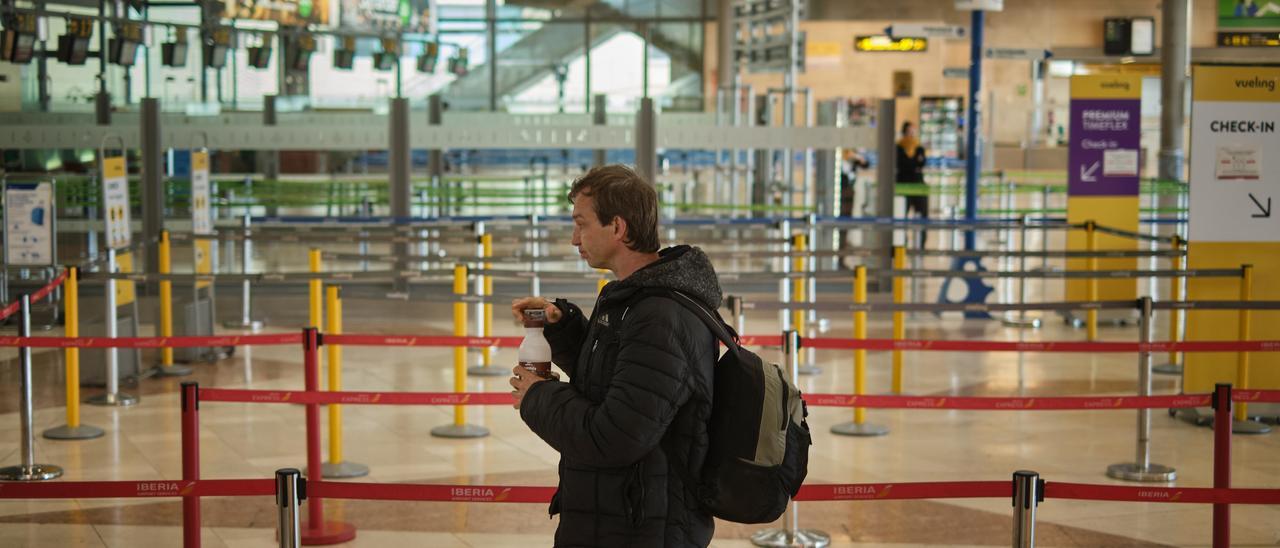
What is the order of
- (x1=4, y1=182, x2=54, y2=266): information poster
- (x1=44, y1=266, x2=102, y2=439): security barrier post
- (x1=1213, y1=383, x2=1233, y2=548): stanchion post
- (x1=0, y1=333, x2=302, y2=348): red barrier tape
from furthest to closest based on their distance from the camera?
1. (x1=4, y1=182, x2=54, y2=266): information poster
2. (x1=44, y1=266, x2=102, y2=439): security barrier post
3. (x1=0, y1=333, x2=302, y2=348): red barrier tape
4. (x1=1213, y1=383, x2=1233, y2=548): stanchion post

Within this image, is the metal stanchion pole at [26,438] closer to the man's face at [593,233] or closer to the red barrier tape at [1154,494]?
the man's face at [593,233]

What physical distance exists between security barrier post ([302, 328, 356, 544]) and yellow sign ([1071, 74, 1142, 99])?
8650 millimetres

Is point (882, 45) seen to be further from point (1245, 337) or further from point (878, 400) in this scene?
point (878, 400)

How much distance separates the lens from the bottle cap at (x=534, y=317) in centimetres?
328

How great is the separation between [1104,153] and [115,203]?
27.6 ft

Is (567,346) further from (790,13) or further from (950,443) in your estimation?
(790,13)

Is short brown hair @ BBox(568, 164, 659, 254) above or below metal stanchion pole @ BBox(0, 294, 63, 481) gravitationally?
above

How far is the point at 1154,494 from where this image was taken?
14.8ft

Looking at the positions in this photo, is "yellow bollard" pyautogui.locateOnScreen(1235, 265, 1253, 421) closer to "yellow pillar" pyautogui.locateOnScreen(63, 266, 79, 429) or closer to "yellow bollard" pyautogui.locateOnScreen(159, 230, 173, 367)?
"yellow pillar" pyautogui.locateOnScreen(63, 266, 79, 429)

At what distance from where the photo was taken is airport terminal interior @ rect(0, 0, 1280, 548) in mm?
6324

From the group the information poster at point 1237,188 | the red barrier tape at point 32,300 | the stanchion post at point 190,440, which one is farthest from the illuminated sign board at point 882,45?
the stanchion post at point 190,440

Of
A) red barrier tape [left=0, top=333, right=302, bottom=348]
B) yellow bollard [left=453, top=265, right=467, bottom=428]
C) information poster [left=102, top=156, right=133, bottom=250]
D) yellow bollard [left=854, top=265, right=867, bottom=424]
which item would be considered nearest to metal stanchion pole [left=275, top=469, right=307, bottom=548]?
red barrier tape [left=0, top=333, right=302, bottom=348]

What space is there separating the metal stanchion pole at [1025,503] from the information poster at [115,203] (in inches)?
287

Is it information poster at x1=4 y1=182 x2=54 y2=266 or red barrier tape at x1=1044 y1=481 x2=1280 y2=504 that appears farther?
information poster at x1=4 y1=182 x2=54 y2=266
